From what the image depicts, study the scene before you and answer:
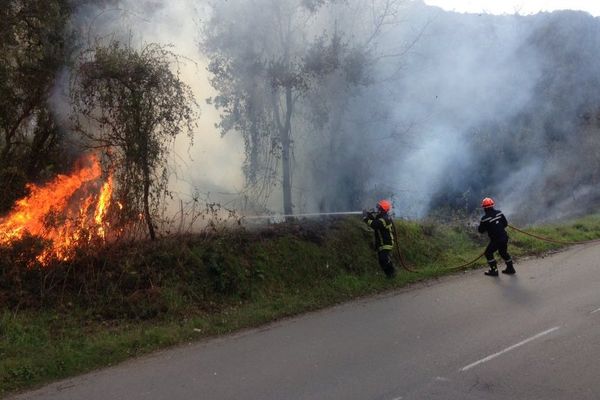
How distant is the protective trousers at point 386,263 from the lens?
9.77 m

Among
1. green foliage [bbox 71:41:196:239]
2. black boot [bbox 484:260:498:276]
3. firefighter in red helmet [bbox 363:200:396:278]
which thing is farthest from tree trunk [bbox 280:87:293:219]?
black boot [bbox 484:260:498:276]

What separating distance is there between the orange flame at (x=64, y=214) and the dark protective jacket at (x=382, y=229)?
14.7 ft

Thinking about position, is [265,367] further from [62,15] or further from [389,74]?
[389,74]

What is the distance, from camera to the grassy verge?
623cm

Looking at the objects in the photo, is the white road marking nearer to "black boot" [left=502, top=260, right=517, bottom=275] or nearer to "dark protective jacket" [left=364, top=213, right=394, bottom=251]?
"dark protective jacket" [left=364, top=213, right=394, bottom=251]

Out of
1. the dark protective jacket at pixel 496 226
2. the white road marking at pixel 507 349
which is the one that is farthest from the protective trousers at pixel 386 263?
the white road marking at pixel 507 349

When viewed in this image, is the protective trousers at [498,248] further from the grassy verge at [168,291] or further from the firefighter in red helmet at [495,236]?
the grassy verge at [168,291]

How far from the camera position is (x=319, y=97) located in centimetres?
1202

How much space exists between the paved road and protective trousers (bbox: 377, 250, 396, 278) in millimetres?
1482

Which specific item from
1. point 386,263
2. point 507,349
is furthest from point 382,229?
point 507,349

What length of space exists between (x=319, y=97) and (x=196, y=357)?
289 inches

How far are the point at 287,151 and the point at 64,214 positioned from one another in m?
4.83

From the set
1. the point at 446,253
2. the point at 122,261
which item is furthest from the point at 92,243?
the point at 446,253

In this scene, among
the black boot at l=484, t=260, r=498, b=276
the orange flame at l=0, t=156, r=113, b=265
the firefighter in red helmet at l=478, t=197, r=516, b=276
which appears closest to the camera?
the orange flame at l=0, t=156, r=113, b=265
